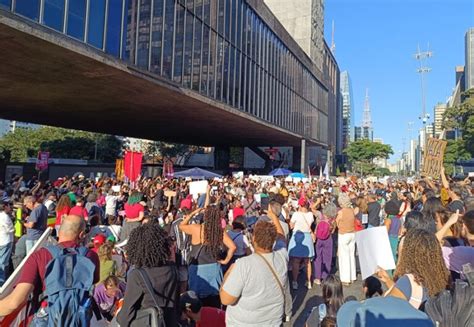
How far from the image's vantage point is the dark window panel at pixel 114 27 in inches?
647

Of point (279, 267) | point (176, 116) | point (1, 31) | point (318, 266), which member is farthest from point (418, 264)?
point (176, 116)

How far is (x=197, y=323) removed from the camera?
3502mm

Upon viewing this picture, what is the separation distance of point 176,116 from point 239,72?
6.44m

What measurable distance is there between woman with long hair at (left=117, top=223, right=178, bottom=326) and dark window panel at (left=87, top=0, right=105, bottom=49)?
14507mm

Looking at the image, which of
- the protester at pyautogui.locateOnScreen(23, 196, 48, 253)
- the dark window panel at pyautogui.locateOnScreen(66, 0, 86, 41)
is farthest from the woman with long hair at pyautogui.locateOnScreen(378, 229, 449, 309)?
the dark window panel at pyautogui.locateOnScreen(66, 0, 86, 41)

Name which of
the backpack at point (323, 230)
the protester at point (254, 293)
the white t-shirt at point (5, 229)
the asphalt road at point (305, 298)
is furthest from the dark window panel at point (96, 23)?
the protester at point (254, 293)

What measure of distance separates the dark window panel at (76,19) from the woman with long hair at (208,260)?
1290 centimetres

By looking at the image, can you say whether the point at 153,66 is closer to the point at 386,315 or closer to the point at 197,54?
the point at 197,54

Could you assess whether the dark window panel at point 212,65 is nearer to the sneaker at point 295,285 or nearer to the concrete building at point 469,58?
the sneaker at point 295,285

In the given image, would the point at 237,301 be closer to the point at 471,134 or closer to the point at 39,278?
the point at 39,278

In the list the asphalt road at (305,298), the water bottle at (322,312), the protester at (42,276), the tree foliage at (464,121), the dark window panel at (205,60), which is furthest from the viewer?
the tree foliage at (464,121)

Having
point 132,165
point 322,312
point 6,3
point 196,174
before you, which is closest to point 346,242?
point 322,312

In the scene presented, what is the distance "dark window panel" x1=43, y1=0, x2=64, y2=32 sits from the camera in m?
13.2

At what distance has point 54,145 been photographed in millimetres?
59438
